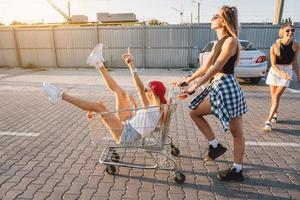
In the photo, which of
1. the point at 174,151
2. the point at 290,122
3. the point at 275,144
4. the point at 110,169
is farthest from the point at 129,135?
the point at 290,122

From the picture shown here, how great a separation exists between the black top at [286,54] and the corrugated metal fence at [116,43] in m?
9.92

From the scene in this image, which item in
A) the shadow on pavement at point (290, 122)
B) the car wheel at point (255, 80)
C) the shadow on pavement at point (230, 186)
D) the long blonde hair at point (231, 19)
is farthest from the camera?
the car wheel at point (255, 80)

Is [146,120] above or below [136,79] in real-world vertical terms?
below

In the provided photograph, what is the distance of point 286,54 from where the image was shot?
4898mm

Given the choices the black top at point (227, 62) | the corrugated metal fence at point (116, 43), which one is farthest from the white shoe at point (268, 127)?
the corrugated metal fence at point (116, 43)

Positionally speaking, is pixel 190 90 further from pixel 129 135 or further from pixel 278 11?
pixel 278 11

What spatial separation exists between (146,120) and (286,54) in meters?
3.19

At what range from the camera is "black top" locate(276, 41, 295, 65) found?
4.84m

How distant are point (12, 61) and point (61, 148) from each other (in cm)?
1430

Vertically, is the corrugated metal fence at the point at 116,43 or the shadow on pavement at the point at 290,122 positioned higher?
the corrugated metal fence at the point at 116,43

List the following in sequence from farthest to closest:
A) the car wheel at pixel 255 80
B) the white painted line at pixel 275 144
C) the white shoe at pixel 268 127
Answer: the car wheel at pixel 255 80, the white shoe at pixel 268 127, the white painted line at pixel 275 144

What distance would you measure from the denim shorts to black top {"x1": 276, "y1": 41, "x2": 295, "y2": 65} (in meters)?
3.26

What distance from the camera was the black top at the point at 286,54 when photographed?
4.84m

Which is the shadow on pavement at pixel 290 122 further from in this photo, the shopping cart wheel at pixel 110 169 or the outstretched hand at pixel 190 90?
the shopping cart wheel at pixel 110 169
